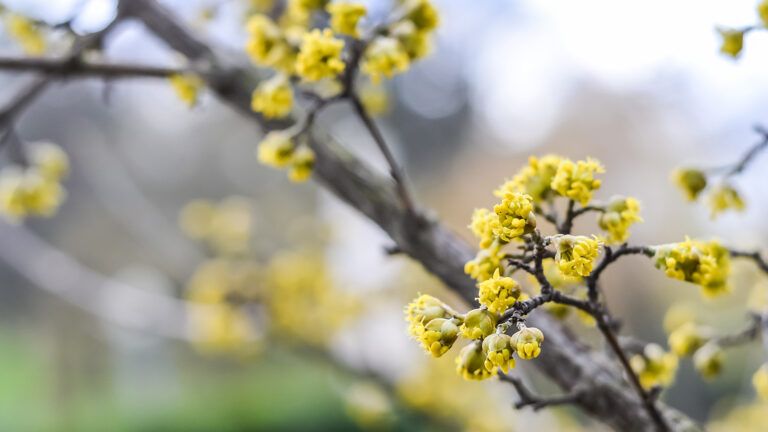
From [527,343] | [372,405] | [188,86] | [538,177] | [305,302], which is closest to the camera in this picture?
[527,343]

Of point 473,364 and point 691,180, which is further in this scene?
point 691,180

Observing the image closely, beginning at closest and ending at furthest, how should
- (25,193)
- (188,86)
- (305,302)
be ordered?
1. (188,86)
2. (25,193)
3. (305,302)

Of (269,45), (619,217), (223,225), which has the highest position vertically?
(223,225)

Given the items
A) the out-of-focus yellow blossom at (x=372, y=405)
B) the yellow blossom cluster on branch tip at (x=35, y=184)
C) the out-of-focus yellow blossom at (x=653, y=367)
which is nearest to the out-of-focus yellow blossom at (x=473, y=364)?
the out-of-focus yellow blossom at (x=653, y=367)

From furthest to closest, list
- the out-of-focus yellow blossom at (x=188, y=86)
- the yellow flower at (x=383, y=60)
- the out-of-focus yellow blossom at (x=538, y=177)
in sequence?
the out-of-focus yellow blossom at (x=188, y=86) < the yellow flower at (x=383, y=60) < the out-of-focus yellow blossom at (x=538, y=177)

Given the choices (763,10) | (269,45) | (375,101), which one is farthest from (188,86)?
(763,10)

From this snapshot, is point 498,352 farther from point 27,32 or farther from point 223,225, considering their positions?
point 223,225

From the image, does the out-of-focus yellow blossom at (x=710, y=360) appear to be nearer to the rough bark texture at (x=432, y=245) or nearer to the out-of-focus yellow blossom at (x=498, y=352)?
the rough bark texture at (x=432, y=245)
